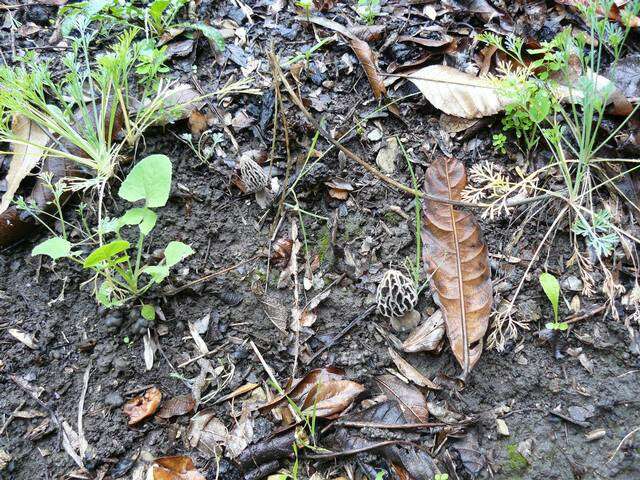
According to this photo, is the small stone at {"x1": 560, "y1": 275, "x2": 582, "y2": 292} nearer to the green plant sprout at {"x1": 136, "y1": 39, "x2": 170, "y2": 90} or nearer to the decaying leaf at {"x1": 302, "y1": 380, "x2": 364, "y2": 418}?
the decaying leaf at {"x1": 302, "y1": 380, "x2": 364, "y2": 418}

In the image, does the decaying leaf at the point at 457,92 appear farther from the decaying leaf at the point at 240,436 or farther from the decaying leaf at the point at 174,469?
the decaying leaf at the point at 174,469

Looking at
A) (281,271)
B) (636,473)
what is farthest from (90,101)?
(636,473)

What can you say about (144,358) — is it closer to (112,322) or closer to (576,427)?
(112,322)

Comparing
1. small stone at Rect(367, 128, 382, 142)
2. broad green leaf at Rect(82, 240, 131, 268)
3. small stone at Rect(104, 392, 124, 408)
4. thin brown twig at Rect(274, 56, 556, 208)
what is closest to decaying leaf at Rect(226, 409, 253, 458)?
small stone at Rect(104, 392, 124, 408)

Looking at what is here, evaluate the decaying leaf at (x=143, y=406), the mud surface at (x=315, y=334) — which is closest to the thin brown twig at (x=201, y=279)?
the mud surface at (x=315, y=334)

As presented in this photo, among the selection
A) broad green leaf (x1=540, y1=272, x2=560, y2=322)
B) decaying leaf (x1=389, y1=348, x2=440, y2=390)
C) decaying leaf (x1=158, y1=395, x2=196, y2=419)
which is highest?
broad green leaf (x1=540, y1=272, x2=560, y2=322)

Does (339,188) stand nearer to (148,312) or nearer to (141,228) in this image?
(141,228)
